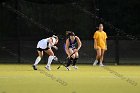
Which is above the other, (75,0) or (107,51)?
(75,0)

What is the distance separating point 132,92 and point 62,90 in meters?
1.71

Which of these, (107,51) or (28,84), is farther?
(107,51)

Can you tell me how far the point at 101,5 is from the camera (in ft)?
111

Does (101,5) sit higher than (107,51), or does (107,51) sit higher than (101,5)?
(101,5)

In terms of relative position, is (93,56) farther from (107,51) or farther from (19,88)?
(19,88)

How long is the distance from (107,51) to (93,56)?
2.35 ft

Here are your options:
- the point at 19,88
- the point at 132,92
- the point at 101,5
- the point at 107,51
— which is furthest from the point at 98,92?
the point at 101,5

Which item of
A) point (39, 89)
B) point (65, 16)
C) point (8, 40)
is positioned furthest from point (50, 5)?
point (39, 89)

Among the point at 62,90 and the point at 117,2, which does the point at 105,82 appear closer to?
the point at 62,90

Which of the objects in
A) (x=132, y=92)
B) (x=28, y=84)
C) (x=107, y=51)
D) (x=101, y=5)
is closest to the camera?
(x=132, y=92)

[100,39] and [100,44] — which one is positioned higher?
[100,39]

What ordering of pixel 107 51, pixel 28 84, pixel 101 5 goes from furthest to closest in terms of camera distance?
pixel 101 5
pixel 107 51
pixel 28 84

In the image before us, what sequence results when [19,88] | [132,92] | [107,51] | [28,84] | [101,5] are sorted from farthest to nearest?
1. [101,5]
2. [107,51]
3. [28,84]
4. [19,88]
5. [132,92]

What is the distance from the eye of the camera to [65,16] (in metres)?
35.2
